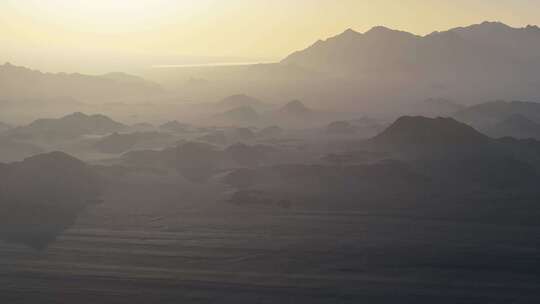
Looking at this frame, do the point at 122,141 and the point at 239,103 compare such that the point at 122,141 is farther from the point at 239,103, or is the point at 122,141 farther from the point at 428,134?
the point at 239,103

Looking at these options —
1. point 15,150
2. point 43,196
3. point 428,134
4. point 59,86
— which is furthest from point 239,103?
point 43,196

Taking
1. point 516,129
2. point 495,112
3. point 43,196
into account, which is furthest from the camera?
point 495,112

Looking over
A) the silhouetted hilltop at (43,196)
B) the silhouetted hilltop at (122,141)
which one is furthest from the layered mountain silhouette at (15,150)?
the silhouetted hilltop at (43,196)

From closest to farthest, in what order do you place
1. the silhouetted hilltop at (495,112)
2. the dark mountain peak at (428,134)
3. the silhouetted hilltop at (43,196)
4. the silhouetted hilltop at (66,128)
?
the silhouetted hilltop at (43,196) → the dark mountain peak at (428,134) → the silhouetted hilltop at (66,128) → the silhouetted hilltop at (495,112)

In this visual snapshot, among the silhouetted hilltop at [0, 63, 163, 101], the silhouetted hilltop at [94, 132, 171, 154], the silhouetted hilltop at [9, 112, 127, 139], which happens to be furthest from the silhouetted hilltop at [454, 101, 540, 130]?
the silhouetted hilltop at [0, 63, 163, 101]

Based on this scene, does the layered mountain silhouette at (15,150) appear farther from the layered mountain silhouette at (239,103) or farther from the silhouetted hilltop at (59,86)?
the silhouetted hilltop at (59,86)

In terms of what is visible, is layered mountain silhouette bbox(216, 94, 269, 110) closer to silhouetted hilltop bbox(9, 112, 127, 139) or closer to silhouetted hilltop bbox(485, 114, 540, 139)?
silhouetted hilltop bbox(9, 112, 127, 139)
